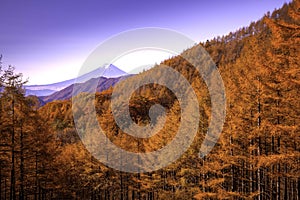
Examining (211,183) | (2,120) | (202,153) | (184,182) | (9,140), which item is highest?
(2,120)

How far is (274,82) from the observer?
17.3 meters

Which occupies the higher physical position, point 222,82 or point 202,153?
point 222,82

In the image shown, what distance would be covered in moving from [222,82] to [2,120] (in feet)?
60.5

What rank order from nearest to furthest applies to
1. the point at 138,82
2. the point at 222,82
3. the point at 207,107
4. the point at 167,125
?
the point at 207,107 → the point at 222,82 → the point at 167,125 → the point at 138,82

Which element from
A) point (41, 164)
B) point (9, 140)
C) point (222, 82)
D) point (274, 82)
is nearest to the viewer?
point (274, 82)

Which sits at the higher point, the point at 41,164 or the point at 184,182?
the point at 41,164

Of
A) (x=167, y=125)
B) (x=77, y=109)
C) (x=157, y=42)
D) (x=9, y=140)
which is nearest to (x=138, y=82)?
(x=77, y=109)

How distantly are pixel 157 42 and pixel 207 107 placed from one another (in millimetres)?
79062

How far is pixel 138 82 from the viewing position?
179125mm

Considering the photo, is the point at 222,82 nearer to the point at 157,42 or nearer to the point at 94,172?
the point at 94,172

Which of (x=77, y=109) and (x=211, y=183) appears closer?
(x=211, y=183)

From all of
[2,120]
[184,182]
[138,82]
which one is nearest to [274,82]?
[184,182]

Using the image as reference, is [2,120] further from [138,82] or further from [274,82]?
[138,82]

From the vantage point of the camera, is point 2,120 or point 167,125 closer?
point 2,120
